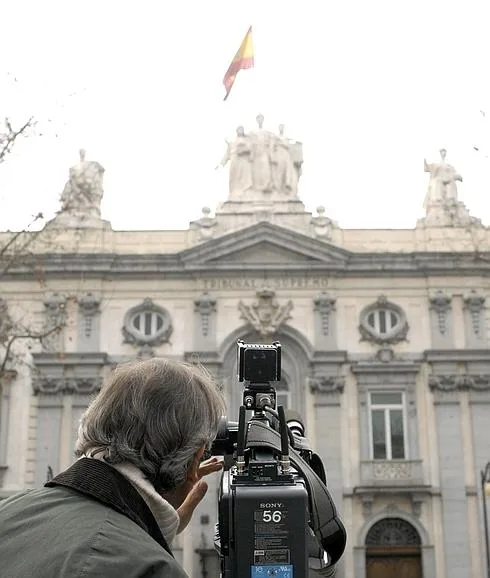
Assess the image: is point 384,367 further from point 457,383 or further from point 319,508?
point 319,508

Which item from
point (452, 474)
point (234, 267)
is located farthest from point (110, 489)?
point (234, 267)

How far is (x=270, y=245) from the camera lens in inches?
1051

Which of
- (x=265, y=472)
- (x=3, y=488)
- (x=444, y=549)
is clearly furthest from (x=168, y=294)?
(x=265, y=472)

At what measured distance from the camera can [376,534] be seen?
2441 centimetres

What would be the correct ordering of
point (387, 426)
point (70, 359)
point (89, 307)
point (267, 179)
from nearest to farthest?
point (387, 426) < point (70, 359) < point (89, 307) < point (267, 179)

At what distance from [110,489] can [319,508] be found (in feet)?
2.63

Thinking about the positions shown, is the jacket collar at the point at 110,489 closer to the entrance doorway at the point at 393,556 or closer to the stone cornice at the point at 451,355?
the entrance doorway at the point at 393,556

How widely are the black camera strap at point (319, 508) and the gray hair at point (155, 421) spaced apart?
1.28 feet

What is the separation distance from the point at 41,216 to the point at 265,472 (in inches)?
590

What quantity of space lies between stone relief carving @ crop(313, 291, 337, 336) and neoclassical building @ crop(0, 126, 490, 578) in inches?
1.4

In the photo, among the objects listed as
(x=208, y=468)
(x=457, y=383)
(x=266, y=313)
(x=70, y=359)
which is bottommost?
(x=208, y=468)

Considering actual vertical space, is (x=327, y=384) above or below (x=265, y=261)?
below

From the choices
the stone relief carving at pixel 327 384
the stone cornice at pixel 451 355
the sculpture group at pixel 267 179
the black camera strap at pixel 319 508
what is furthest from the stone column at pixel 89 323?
the black camera strap at pixel 319 508

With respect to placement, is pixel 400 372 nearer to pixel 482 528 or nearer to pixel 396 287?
pixel 396 287
